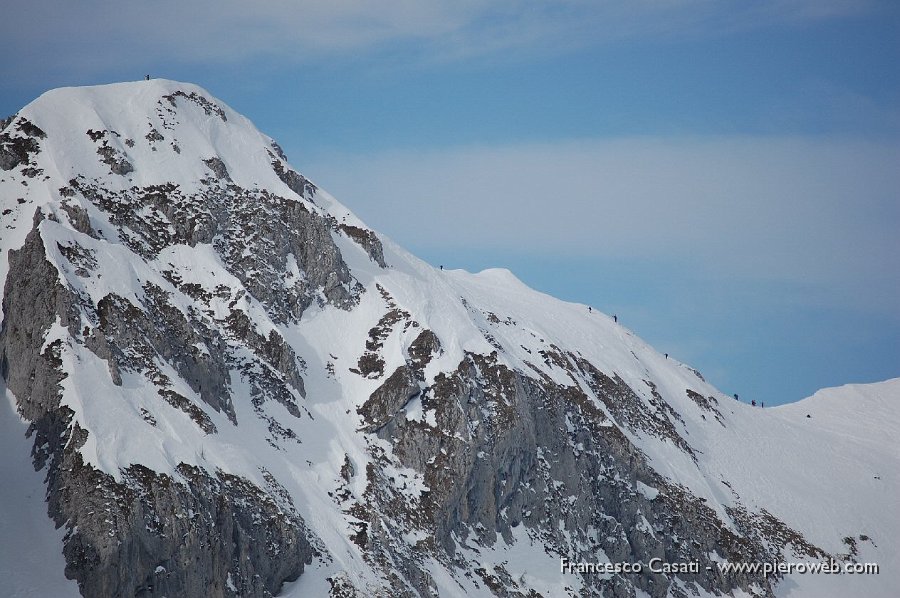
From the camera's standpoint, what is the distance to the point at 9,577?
60875 millimetres

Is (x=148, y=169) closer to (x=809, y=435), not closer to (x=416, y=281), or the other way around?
(x=416, y=281)

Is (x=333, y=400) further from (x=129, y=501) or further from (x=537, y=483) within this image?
(x=129, y=501)

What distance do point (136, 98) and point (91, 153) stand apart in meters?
11.1

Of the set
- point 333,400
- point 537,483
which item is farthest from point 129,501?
point 537,483

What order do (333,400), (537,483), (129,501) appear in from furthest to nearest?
(537,483), (333,400), (129,501)

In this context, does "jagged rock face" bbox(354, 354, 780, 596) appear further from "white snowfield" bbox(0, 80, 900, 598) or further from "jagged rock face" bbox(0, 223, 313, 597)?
"jagged rock face" bbox(0, 223, 313, 597)

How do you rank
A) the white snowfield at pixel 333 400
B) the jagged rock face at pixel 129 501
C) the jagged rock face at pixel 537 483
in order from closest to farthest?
the jagged rock face at pixel 129 501 → the white snowfield at pixel 333 400 → the jagged rock face at pixel 537 483

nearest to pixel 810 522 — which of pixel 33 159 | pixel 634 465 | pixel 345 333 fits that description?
pixel 634 465

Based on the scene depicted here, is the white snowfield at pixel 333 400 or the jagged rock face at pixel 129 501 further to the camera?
the white snowfield at pixel 333 400

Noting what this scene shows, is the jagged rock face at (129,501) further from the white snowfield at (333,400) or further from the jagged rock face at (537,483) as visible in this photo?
the jagged rock face at (537,483)

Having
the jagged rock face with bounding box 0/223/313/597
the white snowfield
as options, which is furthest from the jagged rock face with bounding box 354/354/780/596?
the jagged rock face with bounding box 0/223/313/597

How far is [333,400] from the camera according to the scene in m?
87.6

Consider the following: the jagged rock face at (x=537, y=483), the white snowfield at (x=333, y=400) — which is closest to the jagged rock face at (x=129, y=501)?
the white snowfield at (x=333, y=400)

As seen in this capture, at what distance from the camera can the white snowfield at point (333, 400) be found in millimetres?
68750
